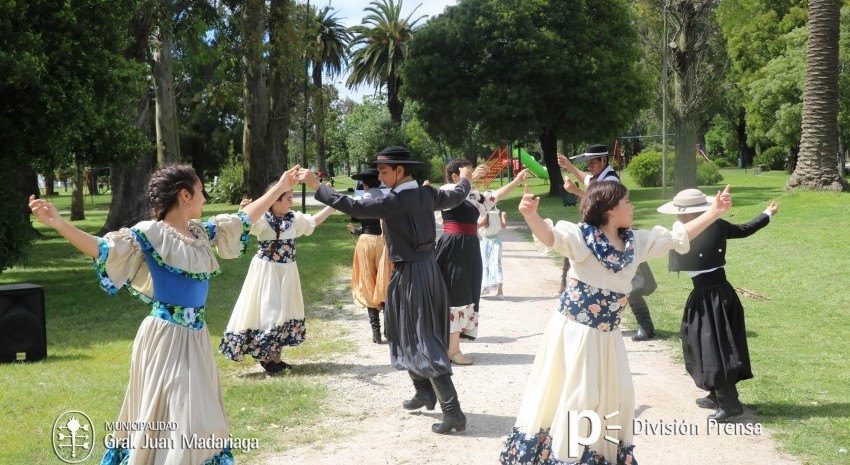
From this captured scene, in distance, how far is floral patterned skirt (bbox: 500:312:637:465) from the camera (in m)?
4.91

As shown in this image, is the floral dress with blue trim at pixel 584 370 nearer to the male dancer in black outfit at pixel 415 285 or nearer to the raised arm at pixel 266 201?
the male dancer in black outfit at pixel 415 285

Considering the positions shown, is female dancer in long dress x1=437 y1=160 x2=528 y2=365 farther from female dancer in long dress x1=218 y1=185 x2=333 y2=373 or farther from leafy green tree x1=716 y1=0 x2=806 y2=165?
leafy green tree x1=716 y1=0 x2=806 y2=165

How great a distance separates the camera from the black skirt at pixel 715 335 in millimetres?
6441

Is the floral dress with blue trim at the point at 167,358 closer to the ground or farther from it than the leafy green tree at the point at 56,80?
closer to the ground

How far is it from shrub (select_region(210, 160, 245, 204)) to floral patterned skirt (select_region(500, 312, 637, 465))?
3591cm

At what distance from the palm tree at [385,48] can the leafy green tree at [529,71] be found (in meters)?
27.9

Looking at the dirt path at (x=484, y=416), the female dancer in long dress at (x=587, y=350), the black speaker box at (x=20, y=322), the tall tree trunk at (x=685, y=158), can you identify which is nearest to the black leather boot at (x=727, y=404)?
the dirt path at (x=484, y=416)

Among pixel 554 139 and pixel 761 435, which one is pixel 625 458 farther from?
pixel 554 139

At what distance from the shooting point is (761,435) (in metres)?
6.20

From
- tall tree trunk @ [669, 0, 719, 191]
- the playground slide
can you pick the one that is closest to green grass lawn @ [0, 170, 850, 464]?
tall tree trunk @ [669, 0, 719, 191]

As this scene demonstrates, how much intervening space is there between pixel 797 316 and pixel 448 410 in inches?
245

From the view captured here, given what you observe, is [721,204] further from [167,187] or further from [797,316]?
[797,316]

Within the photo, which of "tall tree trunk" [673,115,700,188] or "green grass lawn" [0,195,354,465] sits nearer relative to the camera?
"green grass lawn" [0,195,354,465]

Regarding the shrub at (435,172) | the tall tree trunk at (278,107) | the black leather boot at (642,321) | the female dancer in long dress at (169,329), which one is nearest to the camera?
the female dancer in long dress at (169,329)
